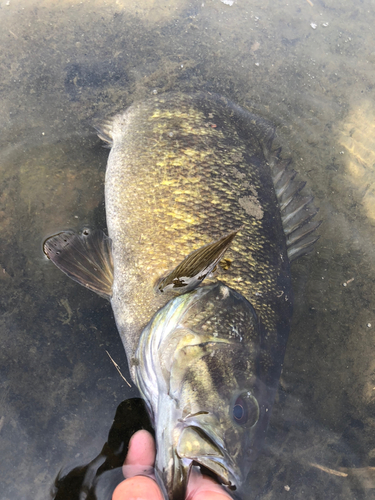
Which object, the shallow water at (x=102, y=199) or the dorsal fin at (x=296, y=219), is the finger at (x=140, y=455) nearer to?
the shallow water at (x=102, y=199)

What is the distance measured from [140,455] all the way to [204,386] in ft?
2.93

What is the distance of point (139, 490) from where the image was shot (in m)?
1.98

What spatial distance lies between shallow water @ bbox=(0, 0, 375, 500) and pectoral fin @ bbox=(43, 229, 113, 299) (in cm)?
38

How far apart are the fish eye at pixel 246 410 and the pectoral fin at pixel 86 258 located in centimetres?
127

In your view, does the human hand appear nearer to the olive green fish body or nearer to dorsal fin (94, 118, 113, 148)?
the olive green fish body

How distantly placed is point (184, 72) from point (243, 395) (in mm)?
3419

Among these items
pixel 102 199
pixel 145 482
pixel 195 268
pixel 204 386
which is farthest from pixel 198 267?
pixel 102 199

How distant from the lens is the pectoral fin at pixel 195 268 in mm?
2000

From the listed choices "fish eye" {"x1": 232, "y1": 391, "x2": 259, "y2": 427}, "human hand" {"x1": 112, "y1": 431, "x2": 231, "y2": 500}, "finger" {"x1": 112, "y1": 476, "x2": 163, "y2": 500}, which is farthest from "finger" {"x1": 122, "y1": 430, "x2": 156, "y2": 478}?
Result: "fish eye" {"x1": 232, "y1": 391, "x2": 259, "y2": 427}

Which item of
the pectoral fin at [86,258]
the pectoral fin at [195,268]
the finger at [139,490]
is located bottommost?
the finger at [139,490]

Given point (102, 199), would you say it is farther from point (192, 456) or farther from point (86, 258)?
point (192, 456)

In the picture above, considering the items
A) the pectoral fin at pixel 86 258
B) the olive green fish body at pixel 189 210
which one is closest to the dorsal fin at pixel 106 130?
the olive green fish body at pixel 189 210

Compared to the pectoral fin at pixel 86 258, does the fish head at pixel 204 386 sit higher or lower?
higher

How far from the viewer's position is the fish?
1.93 m
